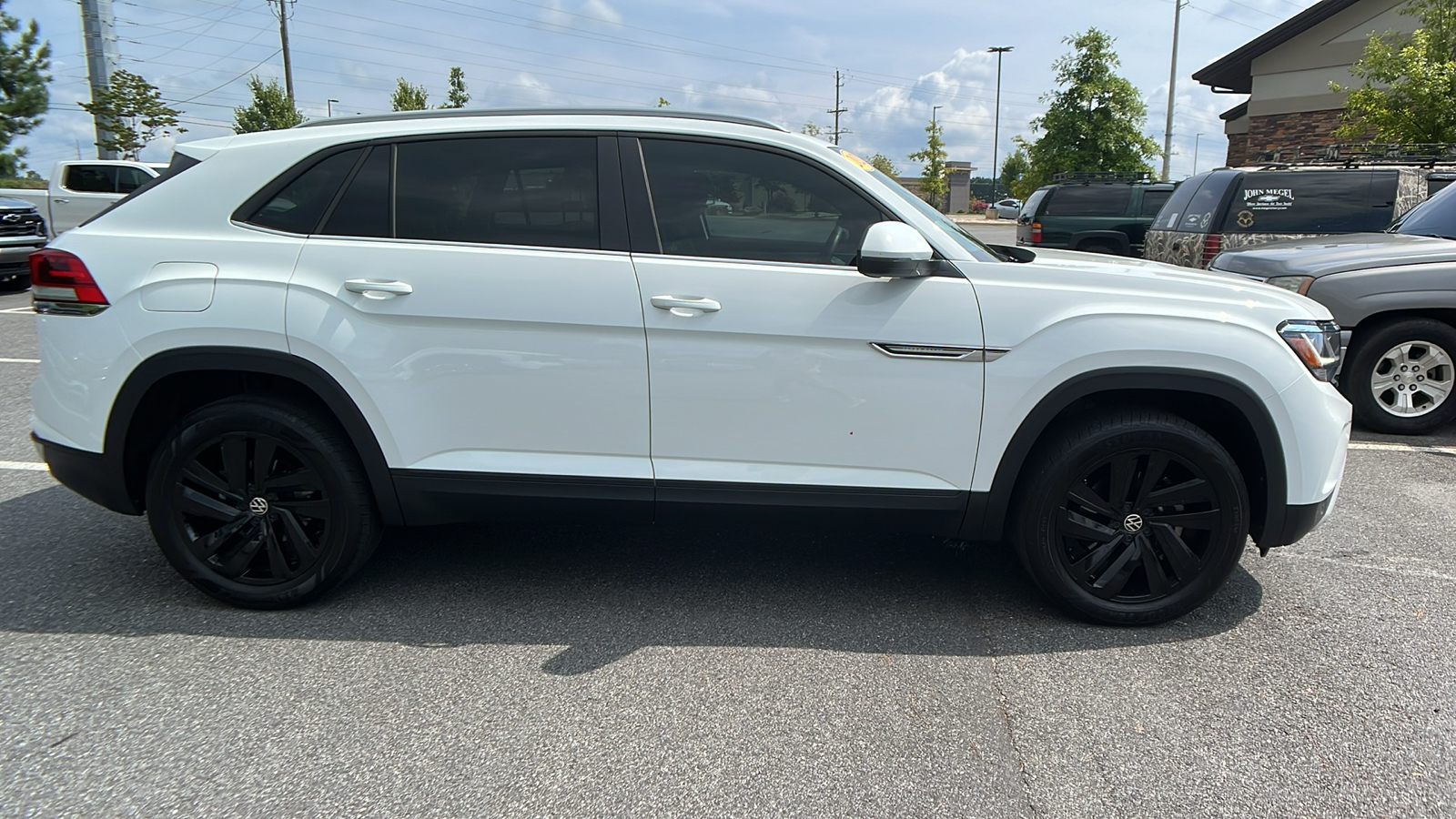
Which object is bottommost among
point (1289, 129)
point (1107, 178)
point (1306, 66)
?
point (1107, 178)

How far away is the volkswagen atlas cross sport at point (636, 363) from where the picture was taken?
3207mm

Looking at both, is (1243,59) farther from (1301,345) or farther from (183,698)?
(183,698)

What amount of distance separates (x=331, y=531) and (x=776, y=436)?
1.67m

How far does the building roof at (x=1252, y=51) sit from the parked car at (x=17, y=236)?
29531mm

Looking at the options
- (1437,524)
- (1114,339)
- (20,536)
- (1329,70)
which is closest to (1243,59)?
(1329,70)

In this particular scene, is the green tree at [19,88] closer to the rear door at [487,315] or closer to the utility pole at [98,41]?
the utility pole at [98,41]

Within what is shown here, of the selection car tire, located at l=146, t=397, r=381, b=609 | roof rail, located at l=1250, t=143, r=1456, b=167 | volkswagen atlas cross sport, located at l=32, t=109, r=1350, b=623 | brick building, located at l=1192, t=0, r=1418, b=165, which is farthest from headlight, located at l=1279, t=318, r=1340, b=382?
brick building, located at l=1192, t=0, r=1418, b=165

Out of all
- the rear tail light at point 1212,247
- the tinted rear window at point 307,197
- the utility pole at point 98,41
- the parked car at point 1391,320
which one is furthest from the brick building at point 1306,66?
the utility pole at point 98,41

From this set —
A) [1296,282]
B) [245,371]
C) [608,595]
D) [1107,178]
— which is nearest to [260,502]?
[245,371]

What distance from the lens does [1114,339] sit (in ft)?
10.5

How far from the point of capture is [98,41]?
24.5m

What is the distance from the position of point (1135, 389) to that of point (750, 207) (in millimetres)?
1521

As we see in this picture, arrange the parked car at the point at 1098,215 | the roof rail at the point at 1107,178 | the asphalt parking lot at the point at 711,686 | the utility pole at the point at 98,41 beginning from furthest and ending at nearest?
the utility pole at the point at 98,41 → the roof rail at the point at 1107,178 → the parked car at the point at 1098,215 → the asphalt parking lot at the point at 711,686

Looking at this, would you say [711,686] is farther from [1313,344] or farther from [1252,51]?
[1252,51]
